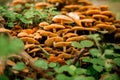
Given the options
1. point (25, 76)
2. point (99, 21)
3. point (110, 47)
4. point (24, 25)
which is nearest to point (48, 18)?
point (24, 25)

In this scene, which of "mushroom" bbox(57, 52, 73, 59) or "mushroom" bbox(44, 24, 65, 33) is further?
"mushroom" bbox(44, 24, 65, 33)

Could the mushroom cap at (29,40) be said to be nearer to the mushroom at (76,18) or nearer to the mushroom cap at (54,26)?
the mushroom cap at (54,26)

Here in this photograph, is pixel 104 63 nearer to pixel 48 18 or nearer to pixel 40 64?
pixel 40 64

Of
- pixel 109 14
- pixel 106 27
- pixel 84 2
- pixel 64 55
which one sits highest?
pixel 84 2

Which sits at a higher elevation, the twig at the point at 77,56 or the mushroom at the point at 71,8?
the mushroom at the point at 71,8

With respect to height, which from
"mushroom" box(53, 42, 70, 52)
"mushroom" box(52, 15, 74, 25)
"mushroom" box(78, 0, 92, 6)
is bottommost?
"mushroom" box(53, 42, 70, 52)

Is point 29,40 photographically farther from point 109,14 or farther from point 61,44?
point 109,14

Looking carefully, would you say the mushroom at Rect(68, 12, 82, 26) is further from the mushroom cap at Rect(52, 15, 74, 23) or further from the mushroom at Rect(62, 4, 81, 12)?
the mushroom at Rect(62, 4, 81, 12)

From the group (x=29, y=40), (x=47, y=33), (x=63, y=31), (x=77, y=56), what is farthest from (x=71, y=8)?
(x=77, y=56)

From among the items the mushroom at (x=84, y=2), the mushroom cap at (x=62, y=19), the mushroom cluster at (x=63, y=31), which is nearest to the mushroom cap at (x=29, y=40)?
the mushroom cluster at (x=63, y=31)

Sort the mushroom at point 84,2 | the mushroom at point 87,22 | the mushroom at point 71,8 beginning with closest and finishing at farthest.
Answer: the mushroom at point 87,22 → the mushroom at point 71,8 → the mushroom at point 84,2

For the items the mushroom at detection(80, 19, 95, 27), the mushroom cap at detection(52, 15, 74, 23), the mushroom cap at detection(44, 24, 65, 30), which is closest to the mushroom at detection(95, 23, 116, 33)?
the mushroom at detection(80, 19, 95, 27)
